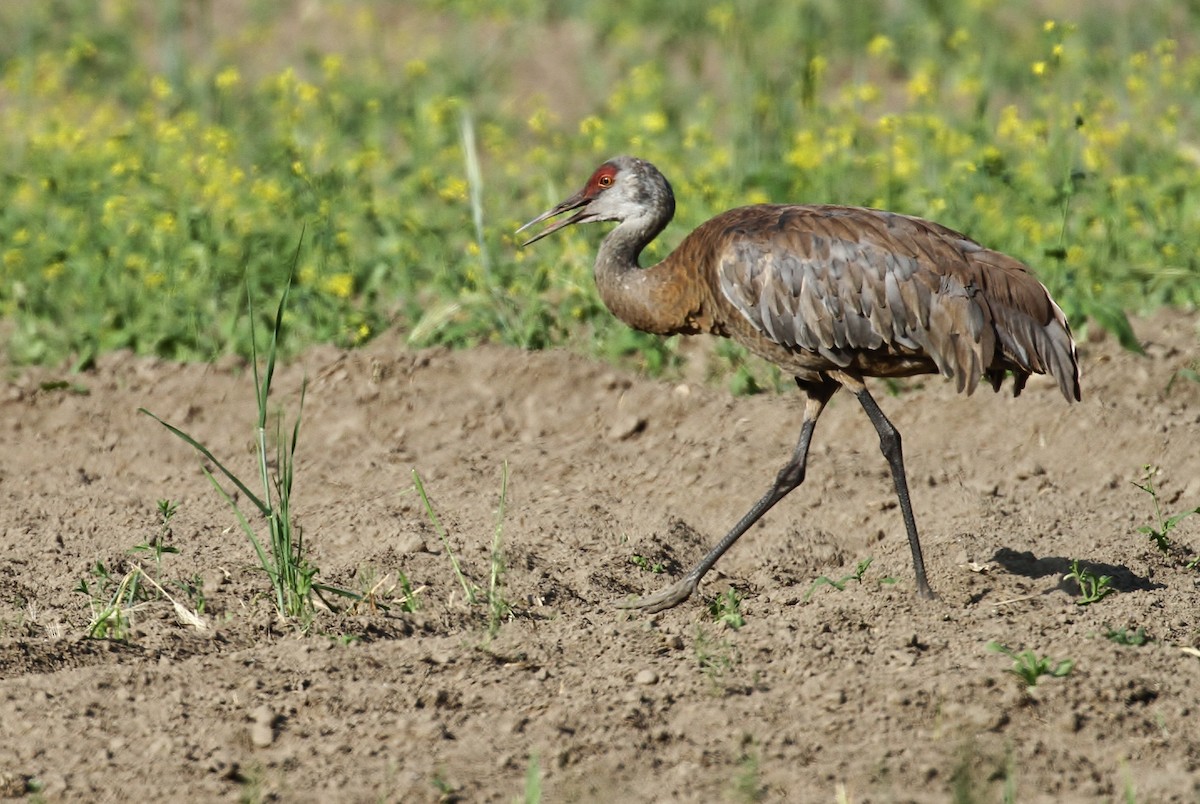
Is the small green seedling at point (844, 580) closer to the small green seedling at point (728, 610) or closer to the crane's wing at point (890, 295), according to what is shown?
the small green seedling at point (728, 610)

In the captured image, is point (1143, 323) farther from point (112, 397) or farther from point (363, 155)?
point (112, 397)

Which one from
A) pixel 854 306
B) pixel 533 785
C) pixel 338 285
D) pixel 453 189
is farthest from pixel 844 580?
pixel 453 189

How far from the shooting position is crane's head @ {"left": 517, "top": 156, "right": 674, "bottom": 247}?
6.16 m

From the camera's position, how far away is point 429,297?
8.19m

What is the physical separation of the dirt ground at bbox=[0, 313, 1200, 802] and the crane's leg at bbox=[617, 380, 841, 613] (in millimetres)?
85

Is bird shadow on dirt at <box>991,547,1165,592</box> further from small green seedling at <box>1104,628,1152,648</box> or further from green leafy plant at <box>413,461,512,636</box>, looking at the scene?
green leafy plant at <box>413,461,512,636</box>

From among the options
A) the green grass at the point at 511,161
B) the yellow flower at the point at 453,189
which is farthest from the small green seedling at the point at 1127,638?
the yellow flower at the point at 453,189

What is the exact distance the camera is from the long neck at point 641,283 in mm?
5844

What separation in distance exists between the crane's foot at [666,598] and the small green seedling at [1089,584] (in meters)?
1.18

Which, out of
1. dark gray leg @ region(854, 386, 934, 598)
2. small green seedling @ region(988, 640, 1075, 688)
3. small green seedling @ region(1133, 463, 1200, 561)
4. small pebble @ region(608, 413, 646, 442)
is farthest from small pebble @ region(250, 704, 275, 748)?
small pebble @ region(608, 413, 646, 442)

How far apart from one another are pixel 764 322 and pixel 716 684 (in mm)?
1561

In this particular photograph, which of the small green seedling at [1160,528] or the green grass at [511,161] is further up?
the green grass at [511,161]

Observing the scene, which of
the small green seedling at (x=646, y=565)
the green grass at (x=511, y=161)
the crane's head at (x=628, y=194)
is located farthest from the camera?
the green grass at (x=511, y=161)

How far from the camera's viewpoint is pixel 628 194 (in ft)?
20.2
